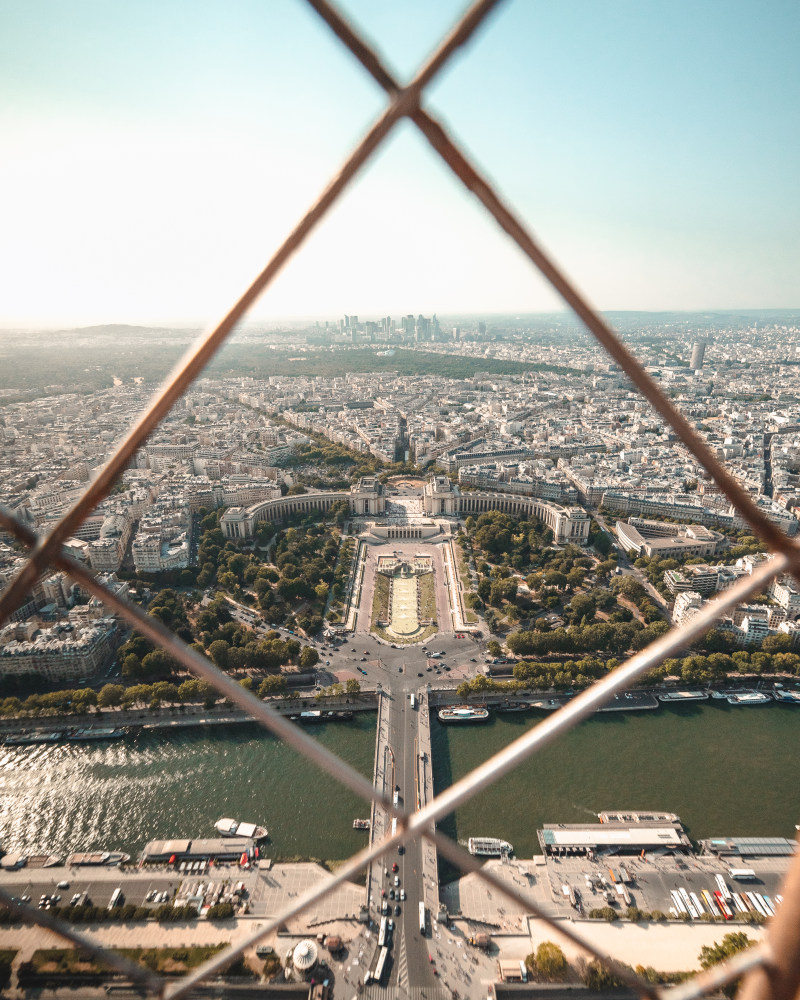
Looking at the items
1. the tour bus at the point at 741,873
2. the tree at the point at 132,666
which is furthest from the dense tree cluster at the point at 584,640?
the tree at the point at 132,666

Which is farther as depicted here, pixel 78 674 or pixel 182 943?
pixel 78 674

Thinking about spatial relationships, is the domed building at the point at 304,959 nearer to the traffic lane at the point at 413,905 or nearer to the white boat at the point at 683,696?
the traffic lane at the point at 413,905

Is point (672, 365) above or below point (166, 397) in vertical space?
below

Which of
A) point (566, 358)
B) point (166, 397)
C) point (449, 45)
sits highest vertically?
point (449, 45)

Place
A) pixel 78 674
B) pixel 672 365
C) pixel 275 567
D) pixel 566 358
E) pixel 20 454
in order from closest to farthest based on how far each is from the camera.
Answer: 1. pixel 78 674
2. pixel 275 567
3. pixel 20 454
4. pixel 672 365
5. pixel 566 358

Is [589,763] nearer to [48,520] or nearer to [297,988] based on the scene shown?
[297,988]

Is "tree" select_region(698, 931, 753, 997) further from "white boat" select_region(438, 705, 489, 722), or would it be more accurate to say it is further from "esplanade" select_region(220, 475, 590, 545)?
"esplanade" select_region(220, 475, 590, 545)

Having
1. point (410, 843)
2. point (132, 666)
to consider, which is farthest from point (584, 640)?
point (132, 666)

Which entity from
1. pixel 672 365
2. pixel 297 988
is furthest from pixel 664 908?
pixel 672 365
